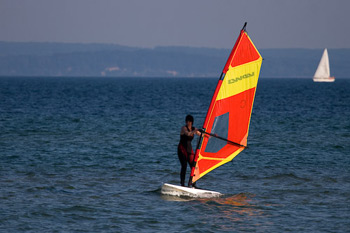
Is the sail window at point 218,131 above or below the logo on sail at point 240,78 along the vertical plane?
below

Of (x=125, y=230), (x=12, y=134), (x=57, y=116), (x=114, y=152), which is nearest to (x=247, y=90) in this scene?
(x=125, y=230)

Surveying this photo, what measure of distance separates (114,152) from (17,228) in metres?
12.8

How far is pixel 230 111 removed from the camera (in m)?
17.1

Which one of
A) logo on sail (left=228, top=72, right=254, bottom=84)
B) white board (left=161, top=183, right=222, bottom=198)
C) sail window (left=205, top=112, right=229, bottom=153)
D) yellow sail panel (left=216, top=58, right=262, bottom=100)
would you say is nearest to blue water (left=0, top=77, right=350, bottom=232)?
white board (left=161, top=183, right=222, bottom=198)

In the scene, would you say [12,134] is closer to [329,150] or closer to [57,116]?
[57,116]

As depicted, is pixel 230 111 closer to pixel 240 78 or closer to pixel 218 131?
pixel 218 131

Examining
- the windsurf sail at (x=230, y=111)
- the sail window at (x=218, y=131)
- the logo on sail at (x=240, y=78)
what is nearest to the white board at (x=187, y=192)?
the windsurf sail at (x=230, y=111)

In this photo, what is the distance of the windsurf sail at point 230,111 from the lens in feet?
53.9

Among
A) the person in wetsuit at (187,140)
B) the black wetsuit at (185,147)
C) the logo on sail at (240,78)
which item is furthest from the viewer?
the logo on sail at (240,78)

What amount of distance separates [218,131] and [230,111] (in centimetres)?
71

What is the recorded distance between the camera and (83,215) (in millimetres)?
15062

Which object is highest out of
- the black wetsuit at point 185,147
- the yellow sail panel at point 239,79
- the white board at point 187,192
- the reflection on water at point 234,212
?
the yellow sail panel at point 239,79

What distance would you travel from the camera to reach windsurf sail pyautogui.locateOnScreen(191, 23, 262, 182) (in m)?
16.4

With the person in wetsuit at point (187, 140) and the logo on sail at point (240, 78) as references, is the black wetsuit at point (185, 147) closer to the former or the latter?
the person in wetsuit at point (187, 140)
